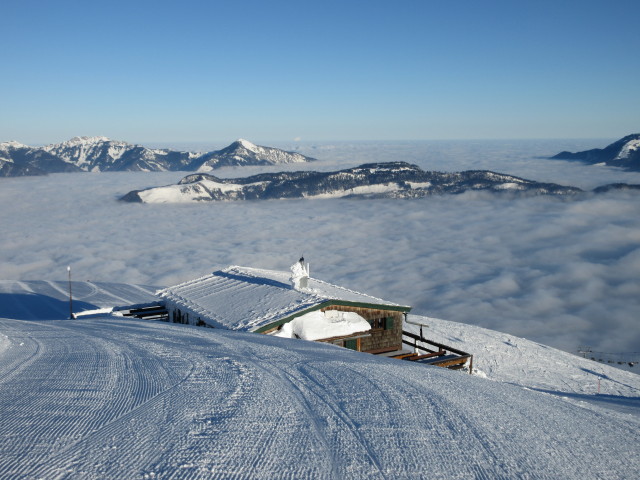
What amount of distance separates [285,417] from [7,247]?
11574 cm

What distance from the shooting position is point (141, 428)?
5.51 metres

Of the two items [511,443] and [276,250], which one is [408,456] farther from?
[276,250]

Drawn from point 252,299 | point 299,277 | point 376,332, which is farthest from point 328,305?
point 252,299

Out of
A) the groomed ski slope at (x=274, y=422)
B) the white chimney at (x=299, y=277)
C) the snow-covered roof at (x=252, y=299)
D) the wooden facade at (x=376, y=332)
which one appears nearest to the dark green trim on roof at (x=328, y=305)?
the snow-covered roof at (x=252, y=299)

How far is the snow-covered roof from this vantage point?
603 inches

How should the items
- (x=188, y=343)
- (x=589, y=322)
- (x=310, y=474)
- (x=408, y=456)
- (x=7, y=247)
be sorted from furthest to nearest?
(x=7, y=247) < (x=589, y=322) < (x=188, y=343) < (x=408, y=456) < (x=310, y=474)

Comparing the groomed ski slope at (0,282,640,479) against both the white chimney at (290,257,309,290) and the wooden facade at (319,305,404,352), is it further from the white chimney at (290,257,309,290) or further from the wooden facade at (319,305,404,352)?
the white chimney at (290,257,309,290)

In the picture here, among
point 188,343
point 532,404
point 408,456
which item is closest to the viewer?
point 408,456

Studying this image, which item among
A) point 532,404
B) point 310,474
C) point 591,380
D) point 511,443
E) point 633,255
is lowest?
point 633,255

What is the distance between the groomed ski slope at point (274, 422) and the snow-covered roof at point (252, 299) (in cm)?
579

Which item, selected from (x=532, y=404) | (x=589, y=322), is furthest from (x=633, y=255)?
(x=532, y=404)

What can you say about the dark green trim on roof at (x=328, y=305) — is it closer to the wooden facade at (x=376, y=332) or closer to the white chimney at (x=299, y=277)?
the wooden facade at (x=376, y=332)

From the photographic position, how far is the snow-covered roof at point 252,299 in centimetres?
1533

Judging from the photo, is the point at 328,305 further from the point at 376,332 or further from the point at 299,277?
the point at 376,332
